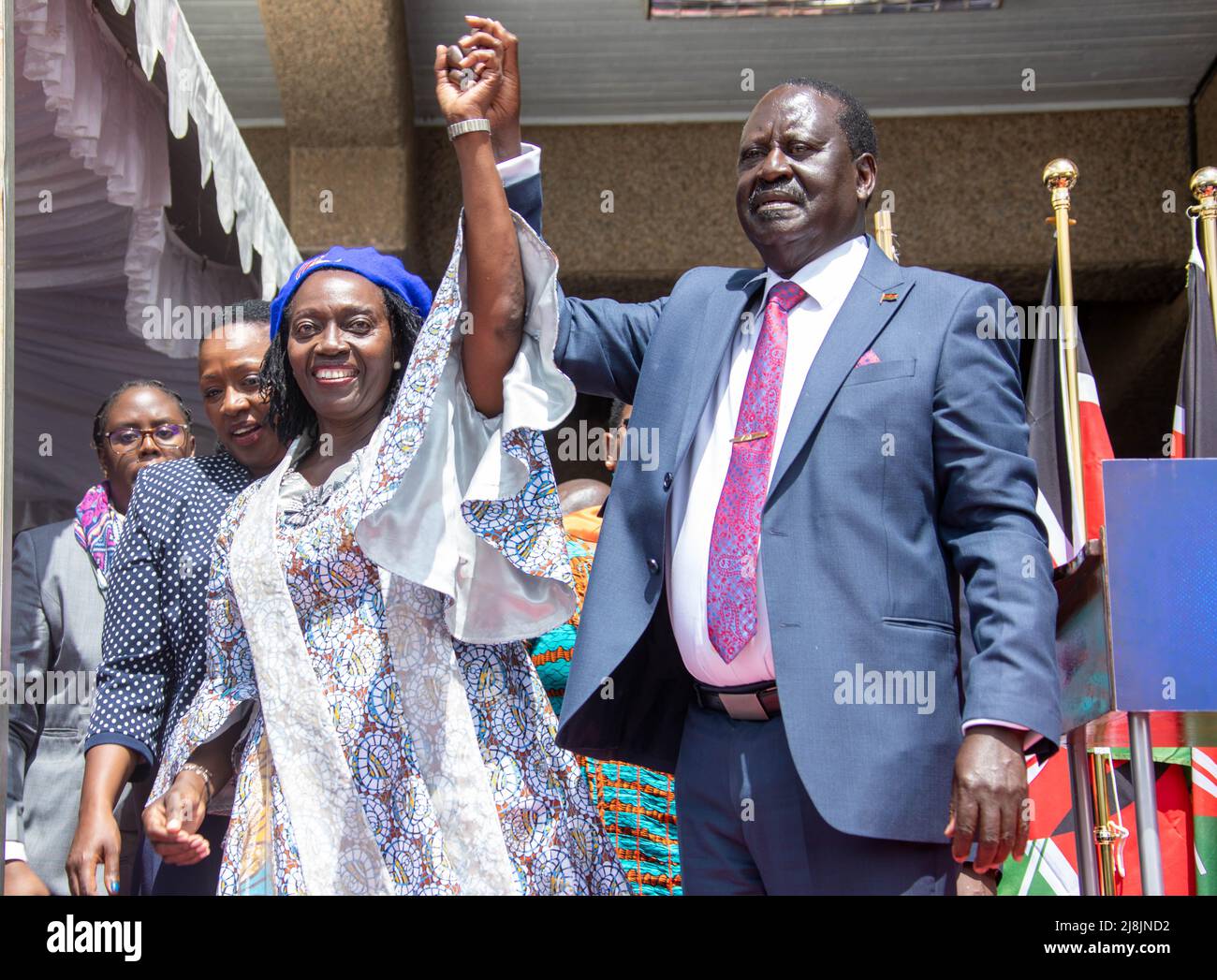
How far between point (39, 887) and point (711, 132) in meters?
5.83

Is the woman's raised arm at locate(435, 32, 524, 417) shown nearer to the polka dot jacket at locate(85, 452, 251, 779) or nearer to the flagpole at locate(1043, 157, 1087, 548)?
the polka dot jacket at locate(85, 452, 251, 779)

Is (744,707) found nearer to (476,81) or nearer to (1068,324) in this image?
(476,81)

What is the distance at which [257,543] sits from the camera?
8.86 ft

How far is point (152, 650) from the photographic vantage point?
2.99 metres

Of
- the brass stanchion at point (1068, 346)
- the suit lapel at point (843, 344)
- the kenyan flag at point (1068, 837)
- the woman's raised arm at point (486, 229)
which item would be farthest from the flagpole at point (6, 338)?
the brass stanchion at point (1068, 346)

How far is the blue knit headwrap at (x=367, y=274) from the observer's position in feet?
9.83

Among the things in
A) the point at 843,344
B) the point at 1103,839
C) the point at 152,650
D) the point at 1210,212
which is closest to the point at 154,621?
the point at 152,650

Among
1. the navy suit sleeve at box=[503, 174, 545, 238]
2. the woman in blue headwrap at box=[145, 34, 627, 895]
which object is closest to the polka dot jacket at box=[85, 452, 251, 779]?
the woman in blue headwrap at box=[145, 34, 627, 895]

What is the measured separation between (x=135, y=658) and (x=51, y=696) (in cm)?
101

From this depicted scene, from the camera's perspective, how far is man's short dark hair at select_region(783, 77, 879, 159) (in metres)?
2.62

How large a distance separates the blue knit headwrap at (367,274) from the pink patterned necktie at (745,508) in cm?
79

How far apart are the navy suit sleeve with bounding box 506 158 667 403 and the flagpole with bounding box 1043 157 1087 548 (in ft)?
8.08

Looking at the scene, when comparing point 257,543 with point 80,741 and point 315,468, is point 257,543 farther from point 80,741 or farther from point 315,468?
point 80,741
